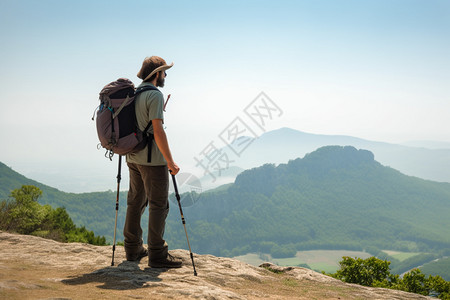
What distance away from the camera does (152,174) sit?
607cm

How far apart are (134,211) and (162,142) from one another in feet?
5.26

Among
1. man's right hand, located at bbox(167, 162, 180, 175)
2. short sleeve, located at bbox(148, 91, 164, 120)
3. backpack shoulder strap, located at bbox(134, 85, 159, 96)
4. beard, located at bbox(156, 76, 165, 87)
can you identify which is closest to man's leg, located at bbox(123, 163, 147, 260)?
man's right hand, located at bbox(167, 162, 180, 175)

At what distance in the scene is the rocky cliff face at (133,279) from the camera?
16.0ft

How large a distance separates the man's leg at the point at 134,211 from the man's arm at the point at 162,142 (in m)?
0.78

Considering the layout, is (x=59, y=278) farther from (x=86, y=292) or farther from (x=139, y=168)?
(x=139, y=168)

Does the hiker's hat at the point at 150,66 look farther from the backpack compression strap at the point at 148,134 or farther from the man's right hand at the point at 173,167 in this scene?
the man's right hand at the point at 173,167

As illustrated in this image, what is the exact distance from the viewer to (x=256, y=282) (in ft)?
22.1

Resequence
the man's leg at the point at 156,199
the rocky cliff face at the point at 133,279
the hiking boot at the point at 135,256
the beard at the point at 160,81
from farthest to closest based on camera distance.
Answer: the hiking boot at the point at 135,256
the beard at the point at 160,81
the man's leg at the point at 156,199
the rocky cliff face at the point at 133,279

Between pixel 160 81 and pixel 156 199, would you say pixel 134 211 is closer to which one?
pixel 156 199

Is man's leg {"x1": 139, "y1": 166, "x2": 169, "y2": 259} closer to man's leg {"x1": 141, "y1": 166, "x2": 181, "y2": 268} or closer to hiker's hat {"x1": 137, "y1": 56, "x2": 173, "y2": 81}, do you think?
man's leg {"x1": 141, "y1": 166, "x2": 181, "y2": 268}

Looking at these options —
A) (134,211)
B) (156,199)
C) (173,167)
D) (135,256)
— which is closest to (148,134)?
(173,167)

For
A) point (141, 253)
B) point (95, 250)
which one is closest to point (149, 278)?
point (141, 253)

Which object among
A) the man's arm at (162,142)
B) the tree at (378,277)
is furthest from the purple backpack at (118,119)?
the tree at (378,277)

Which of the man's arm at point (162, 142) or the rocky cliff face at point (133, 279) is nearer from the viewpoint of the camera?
the rocky cliff face at point (133, 279)
